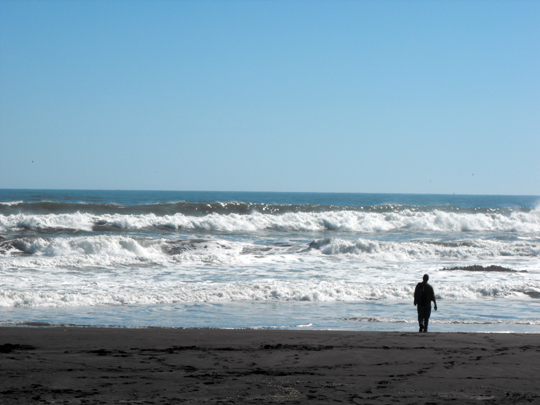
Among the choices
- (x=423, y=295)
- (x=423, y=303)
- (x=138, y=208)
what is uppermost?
(x=138, y=208)

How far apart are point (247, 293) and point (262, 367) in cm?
685

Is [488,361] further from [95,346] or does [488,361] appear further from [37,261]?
[37,261]

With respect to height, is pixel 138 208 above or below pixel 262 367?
above

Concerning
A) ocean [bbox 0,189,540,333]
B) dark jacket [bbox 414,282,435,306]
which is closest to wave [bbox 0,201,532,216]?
ocean [bbox 0,189,540,333]

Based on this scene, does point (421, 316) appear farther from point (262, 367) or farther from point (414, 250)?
point (414, 250)

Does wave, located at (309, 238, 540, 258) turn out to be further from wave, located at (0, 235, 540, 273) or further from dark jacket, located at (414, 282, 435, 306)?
dark jacket, located at (414, 282, 435, 306)

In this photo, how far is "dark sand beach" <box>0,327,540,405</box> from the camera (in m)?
5.26

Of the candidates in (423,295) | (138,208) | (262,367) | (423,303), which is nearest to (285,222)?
(138,208)

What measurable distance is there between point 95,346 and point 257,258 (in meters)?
13.4

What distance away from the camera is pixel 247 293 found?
13.3 meters

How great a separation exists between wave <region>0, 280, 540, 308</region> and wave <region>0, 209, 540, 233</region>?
1671cm

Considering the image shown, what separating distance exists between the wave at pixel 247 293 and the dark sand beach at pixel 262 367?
→ 337cm

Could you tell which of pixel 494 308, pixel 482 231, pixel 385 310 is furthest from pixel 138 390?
pixel 482 231

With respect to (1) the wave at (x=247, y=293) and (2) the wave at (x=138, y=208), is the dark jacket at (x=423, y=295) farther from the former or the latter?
(2) the wave at (x=138, y=208)
